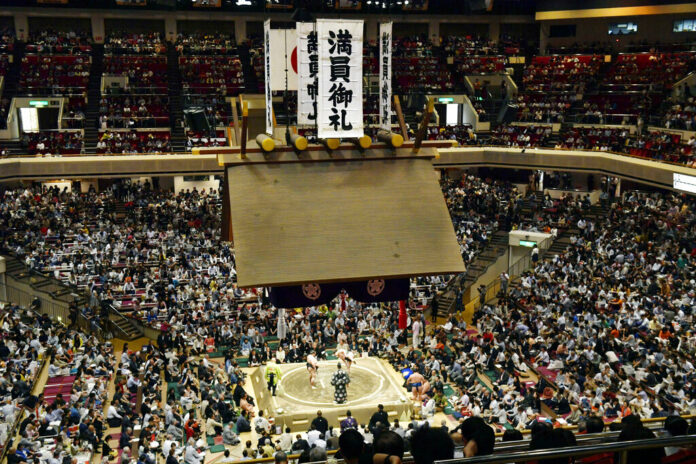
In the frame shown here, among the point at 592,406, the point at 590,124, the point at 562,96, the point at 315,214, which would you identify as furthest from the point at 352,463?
the point at 562,96

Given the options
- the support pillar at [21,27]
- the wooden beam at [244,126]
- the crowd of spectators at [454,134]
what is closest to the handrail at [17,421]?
the wooden beam at [244,126]

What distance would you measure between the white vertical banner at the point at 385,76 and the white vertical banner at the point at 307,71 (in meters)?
1.15

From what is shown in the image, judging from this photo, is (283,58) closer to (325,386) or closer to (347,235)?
(347,235)

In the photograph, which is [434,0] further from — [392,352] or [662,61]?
[392,352]

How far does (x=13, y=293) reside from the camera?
20.3 meters

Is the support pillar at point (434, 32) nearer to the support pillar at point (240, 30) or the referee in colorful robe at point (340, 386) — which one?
the support pillar at point (240, 30)

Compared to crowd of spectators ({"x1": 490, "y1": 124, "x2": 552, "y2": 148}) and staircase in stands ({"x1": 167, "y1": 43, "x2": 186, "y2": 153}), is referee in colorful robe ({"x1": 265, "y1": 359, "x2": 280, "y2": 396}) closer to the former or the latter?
staircase in stands ({"x1": 167, "y1": 43, "x2": 186, "y2": 153})

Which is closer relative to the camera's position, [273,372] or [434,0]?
[273,372]

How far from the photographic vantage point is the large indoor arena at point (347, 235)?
8.29 m

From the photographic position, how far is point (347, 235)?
8102mm

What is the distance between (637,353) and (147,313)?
40.1 feet

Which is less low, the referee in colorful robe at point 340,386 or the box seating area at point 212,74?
the box seating area at point 212,74

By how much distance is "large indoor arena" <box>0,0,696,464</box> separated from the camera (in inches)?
326

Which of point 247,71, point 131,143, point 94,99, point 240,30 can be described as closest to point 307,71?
point 131,143
